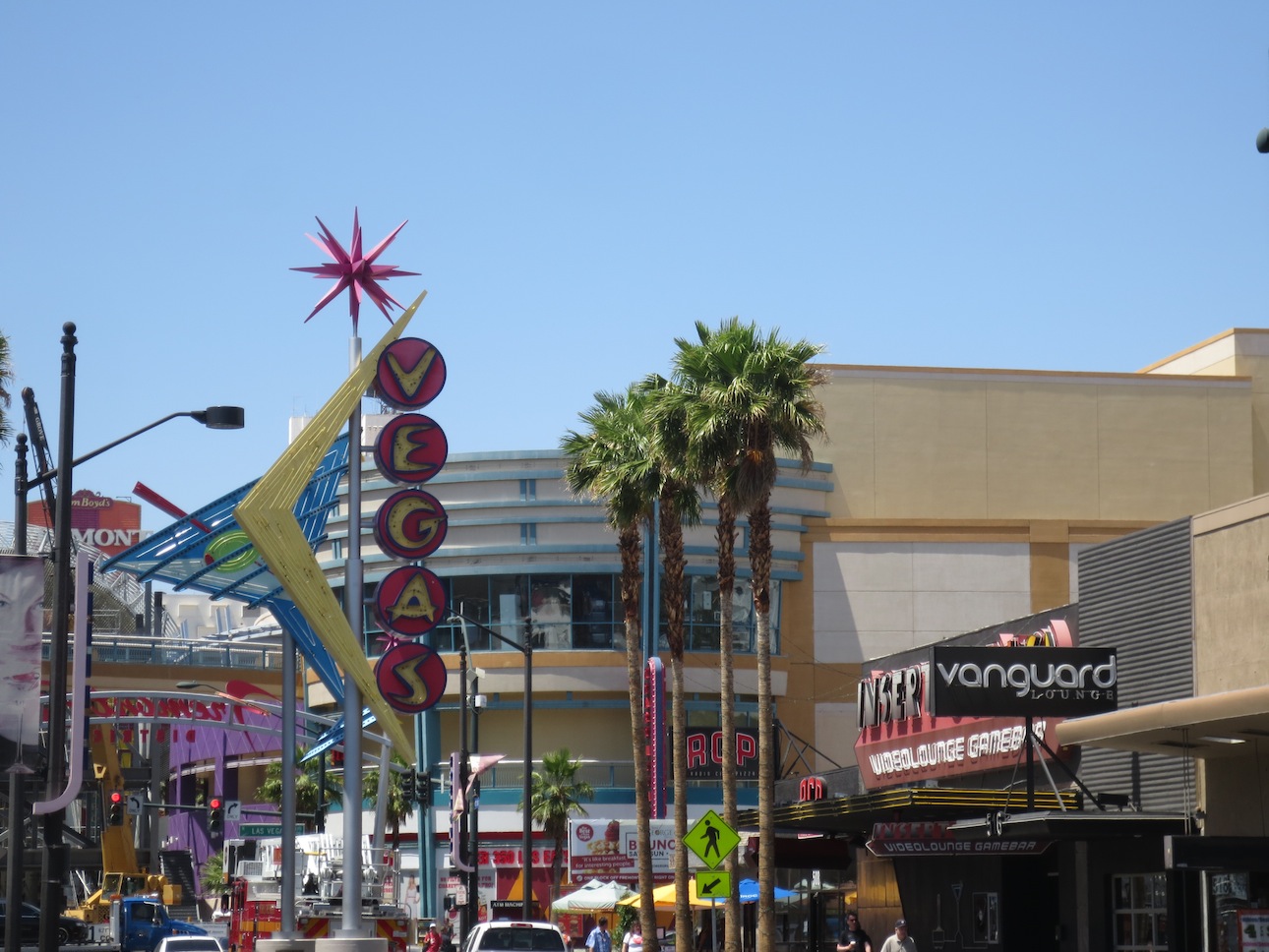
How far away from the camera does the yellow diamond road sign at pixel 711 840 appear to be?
25609 mm

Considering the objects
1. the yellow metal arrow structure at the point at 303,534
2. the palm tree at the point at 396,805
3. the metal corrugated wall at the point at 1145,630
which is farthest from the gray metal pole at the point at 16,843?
the palm tree at the point at 396,805

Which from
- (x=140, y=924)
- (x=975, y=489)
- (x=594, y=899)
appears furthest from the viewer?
(x=975, y=489)

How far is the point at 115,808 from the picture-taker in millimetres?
55781

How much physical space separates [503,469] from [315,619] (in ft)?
112

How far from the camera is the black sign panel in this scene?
2630 centimetres

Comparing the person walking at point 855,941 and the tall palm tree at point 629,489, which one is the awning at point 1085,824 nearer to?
the person walking at point 855,941

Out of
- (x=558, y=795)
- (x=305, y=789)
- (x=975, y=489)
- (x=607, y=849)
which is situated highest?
(x=975, y=489)

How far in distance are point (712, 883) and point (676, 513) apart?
1394 centimetres

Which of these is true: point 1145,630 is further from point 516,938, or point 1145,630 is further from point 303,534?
point 303,534

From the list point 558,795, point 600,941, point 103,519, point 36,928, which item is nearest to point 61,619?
point 600,941

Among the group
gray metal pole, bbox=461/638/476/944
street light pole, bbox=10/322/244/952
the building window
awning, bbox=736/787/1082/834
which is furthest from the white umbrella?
street light pole, bbox=10/322/244/952

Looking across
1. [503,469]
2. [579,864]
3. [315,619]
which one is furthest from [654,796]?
[315,619]

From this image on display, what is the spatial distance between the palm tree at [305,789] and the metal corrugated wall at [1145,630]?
5397 centimetres

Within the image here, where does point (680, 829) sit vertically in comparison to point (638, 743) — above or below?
below
